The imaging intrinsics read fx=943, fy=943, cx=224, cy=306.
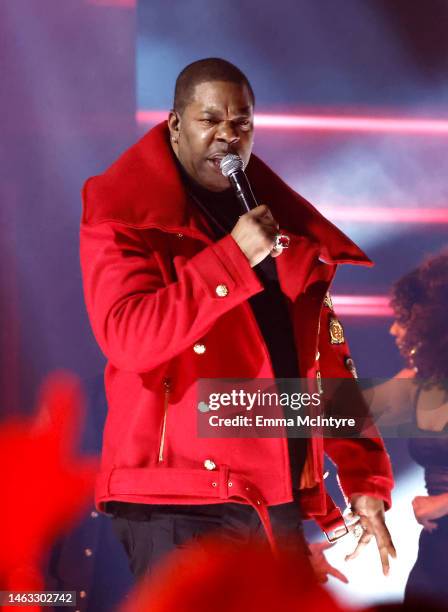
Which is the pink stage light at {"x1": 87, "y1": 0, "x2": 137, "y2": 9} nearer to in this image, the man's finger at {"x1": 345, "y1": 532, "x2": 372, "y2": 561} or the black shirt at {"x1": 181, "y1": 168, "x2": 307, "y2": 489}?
the black shirt at {"x1": 181, "y1": 168, "x2": 307, "y2": 489}

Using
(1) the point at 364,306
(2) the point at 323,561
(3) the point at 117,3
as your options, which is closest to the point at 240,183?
(1) the point at 364,306

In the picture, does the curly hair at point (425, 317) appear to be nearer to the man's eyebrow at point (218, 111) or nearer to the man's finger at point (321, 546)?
the man's finger at point (321, 546)

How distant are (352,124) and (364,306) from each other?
0.62 meters

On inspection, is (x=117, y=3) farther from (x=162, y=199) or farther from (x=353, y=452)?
(x=353, y=452)

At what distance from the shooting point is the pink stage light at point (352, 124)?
3168mm

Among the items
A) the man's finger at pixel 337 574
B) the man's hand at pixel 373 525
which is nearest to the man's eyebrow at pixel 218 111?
the man's hand at pixel 373 525

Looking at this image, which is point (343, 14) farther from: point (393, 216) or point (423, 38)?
point (393, 216)

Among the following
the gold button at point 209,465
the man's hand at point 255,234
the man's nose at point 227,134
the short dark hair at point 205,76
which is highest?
the short dark hair at point 205,76

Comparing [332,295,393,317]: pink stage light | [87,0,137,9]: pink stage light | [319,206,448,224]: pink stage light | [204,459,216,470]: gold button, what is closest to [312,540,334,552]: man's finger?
[332,295,393,317]: pink stage light

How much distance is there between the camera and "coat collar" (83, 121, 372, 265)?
5.85 feet

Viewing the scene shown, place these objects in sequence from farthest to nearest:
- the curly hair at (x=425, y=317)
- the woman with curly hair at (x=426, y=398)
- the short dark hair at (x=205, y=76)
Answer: the curly hair at (x=425, y=317) < the woman with curly hair at (x=426, y=398) < the short dark hair at (x=205, y=76)

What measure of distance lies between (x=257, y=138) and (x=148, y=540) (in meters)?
1.80

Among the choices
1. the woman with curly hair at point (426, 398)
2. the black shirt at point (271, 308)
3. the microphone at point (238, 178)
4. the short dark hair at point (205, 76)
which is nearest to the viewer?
the microphone at point (238, 178)

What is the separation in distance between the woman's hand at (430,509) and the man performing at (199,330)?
1091 mm
